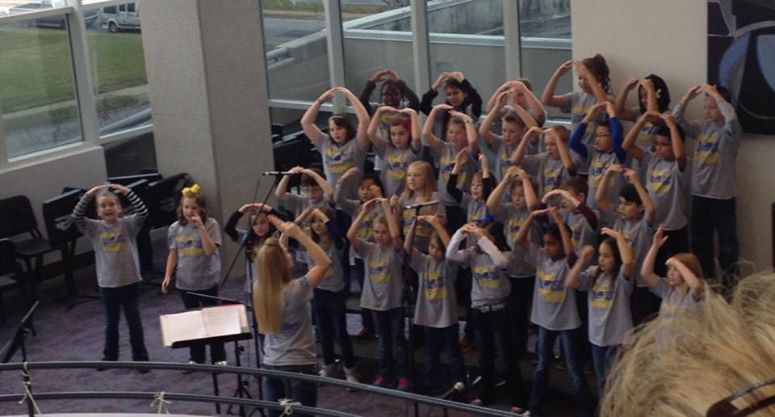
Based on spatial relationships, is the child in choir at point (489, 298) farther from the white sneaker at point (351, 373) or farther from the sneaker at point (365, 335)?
the sneaker at point (365, 335)

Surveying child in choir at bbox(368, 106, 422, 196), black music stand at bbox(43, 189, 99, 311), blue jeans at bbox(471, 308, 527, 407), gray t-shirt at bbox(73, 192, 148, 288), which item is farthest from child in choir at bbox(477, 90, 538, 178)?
black music stand at bbox(43, 189, 99, 311)

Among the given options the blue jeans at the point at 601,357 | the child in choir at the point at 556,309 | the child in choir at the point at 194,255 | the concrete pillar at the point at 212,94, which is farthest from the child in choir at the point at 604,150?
the concrete pillar at the point at 212,94

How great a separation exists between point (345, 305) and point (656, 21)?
3.03m

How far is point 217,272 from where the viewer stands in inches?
349

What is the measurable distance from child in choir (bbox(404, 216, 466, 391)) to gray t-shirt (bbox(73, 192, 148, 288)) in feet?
7.27

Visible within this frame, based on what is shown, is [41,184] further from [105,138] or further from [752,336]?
[752,336]

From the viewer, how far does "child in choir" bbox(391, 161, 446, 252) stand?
26.9ft

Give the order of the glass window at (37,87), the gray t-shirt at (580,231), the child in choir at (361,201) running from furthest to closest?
the glass window at (37,87), the child in choir at (361,201), the gray t-shirt at (580,231)

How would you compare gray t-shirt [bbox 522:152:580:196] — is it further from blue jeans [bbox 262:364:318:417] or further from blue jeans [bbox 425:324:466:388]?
blue jeans [bbox 262:364:318:417]

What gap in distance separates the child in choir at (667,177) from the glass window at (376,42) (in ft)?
14.7

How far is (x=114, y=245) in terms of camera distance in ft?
29.3

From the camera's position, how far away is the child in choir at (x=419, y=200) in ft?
26.9

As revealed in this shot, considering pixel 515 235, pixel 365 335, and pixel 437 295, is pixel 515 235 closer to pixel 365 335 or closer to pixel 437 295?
pixel 437 295

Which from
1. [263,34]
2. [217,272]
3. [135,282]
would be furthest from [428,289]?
[263,34]
